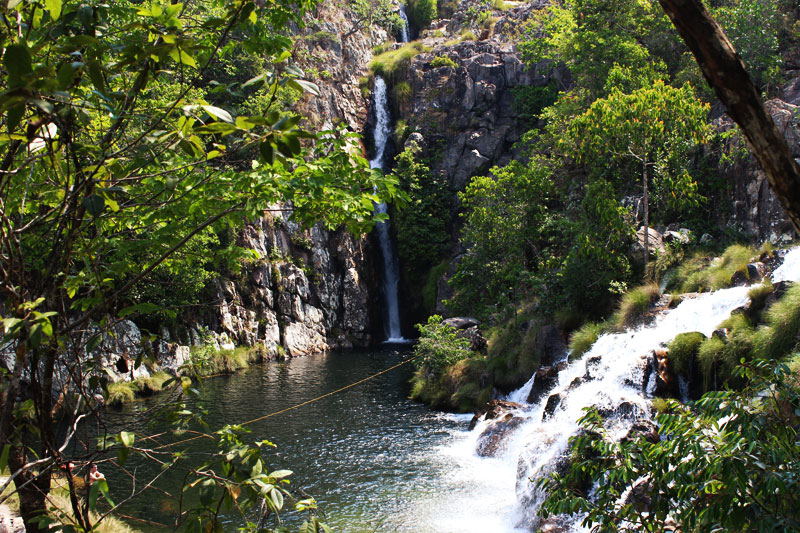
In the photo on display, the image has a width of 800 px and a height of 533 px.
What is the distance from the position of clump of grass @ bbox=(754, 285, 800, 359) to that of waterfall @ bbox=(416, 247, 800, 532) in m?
1.80

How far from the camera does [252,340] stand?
2542 cm

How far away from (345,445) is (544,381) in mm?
5189

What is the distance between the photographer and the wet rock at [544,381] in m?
13.3

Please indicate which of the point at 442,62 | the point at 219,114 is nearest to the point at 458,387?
the point at 219,114

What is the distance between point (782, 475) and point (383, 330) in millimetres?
29722

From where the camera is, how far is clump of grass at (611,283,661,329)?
43.3 feet

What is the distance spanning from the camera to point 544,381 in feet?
44.2

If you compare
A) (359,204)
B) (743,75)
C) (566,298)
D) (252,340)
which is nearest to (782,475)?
(743,75)

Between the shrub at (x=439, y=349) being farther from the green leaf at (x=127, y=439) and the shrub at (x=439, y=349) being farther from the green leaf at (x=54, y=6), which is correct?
the green leaf at (x=54, y=6)

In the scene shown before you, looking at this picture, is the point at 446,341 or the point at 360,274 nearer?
the point at 446,341

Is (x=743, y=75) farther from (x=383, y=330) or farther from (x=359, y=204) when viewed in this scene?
(x=383, y=330)

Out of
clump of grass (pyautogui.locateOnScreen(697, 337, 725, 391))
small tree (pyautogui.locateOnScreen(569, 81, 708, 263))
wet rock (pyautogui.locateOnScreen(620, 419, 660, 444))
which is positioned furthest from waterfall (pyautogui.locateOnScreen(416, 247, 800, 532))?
small tree (pyautogui.locateOnScreen(569, 81, 708, 263))

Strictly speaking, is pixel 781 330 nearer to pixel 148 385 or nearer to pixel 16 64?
pixel 16 64

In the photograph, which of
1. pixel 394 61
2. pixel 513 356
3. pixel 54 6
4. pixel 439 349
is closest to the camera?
pixel 54 6
